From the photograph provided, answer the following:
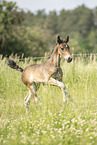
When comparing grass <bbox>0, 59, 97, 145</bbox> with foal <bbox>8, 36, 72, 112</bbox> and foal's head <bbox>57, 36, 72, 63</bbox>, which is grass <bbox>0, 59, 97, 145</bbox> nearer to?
foal <bbox>8, 36, 72, 112</bbox>

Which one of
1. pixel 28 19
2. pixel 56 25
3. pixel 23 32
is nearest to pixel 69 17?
pixel 56 25

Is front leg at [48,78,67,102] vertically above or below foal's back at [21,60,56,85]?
below

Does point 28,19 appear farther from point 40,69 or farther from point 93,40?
point 40,69

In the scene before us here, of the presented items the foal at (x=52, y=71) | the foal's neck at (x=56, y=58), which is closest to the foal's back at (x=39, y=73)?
the foal at (x=52, y=71)

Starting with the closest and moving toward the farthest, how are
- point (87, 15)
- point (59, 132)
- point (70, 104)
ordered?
point (59, 132) < point (70, 104) < point (87, 15)

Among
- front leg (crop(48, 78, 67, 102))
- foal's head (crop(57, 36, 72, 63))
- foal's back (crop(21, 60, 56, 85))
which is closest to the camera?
foal's head (crop(57, 36, 72, 63))

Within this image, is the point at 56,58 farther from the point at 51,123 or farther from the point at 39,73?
the point at 51,123

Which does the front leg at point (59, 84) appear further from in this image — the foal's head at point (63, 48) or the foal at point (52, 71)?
the foal's head at point (63, 48)

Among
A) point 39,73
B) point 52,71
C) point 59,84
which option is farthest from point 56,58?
point 59,84

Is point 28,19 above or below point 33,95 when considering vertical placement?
above

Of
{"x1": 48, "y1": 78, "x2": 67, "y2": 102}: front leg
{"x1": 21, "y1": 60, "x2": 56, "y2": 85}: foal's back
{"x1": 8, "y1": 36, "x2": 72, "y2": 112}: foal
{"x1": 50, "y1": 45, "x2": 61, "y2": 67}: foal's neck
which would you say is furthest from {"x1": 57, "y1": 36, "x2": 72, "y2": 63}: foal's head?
{"x1": 48, "y1": 78, "x2": 67, "y2": 102}: front leg

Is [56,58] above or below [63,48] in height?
below

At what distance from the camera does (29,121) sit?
217 inches

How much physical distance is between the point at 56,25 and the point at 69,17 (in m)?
7.17
